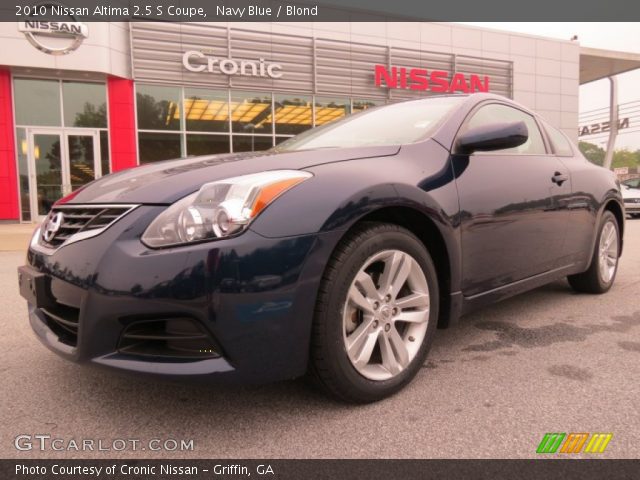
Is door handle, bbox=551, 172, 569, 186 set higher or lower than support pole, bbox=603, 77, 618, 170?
lower

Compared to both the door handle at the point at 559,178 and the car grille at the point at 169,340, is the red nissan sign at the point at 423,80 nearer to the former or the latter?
the door handle at the point at 559,178

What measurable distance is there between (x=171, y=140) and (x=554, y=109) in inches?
614

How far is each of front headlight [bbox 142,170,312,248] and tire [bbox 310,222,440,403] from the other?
1.20 feet

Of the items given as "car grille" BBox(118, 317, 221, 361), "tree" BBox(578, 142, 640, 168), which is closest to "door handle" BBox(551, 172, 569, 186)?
"car grille" BBox(118, 317, 221, 361)

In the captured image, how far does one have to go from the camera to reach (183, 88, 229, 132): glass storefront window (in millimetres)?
14305

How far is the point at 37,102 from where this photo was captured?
12.8 m

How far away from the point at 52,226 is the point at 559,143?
10.7 ft

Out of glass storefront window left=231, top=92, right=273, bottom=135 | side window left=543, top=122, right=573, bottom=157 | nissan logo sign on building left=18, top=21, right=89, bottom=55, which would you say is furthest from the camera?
glass storefront window left=231, top=92, right=273, bottom=135

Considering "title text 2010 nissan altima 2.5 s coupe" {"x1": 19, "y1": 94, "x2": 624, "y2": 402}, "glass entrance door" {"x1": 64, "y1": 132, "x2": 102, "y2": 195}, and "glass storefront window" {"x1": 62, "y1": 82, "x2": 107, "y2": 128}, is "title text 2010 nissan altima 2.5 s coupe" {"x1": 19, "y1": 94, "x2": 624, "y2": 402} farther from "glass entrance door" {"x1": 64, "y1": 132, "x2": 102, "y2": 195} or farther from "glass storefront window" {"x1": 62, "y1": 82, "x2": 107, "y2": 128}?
"glass storefront window" {"x1": 62, "y1": 82, "x2": 107, "y2": 128}

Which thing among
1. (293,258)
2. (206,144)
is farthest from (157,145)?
(293,258)

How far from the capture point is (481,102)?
9.55 feet

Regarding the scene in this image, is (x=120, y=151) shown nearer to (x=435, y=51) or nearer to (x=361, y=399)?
(x=435, y=51)

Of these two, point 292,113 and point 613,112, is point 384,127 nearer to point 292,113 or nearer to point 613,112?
point 292,113
